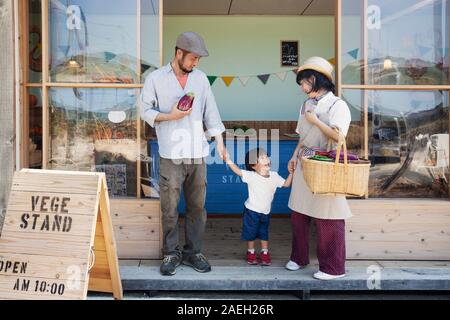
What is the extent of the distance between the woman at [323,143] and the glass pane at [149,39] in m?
1.07

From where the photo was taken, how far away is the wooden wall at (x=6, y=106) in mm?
3631

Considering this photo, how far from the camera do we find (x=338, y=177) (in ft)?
9.89

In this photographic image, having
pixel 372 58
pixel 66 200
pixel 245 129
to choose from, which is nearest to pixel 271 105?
pixel 245 129

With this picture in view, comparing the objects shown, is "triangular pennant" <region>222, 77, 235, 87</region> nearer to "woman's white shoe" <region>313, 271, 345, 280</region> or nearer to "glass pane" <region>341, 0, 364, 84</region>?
"glass pane" <region>341, 0, 364, 84</region>

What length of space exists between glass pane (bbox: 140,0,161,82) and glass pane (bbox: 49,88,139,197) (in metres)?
0.21

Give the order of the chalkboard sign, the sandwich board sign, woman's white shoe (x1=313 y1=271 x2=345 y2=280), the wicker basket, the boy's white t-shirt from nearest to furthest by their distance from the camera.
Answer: the sandwich board sign < the wicker basket < woman's white shoe (x1=313 y1=271 x2=345 y2=280) < the boy's white t-shirt < the chalkboard sign

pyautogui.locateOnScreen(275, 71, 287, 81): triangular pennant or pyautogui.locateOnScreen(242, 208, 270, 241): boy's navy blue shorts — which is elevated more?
pyautogui.locateOnScreen(275, 71, 287, 81): triangular pennant

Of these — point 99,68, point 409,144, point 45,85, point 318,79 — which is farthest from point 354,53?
point 45,85

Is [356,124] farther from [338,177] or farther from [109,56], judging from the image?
[109,56]

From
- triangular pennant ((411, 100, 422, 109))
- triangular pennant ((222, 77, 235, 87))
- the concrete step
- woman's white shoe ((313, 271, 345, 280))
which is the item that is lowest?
the concrete step

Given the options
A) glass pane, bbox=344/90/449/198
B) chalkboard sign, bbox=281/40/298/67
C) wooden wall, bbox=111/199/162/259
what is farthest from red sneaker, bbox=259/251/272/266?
chalkboard sign, bbox=281/40/298/67

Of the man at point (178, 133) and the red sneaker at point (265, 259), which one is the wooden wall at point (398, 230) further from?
the man at point (178, 133)

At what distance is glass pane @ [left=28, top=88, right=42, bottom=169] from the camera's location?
389 cm

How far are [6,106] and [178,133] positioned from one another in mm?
Result: 1205
